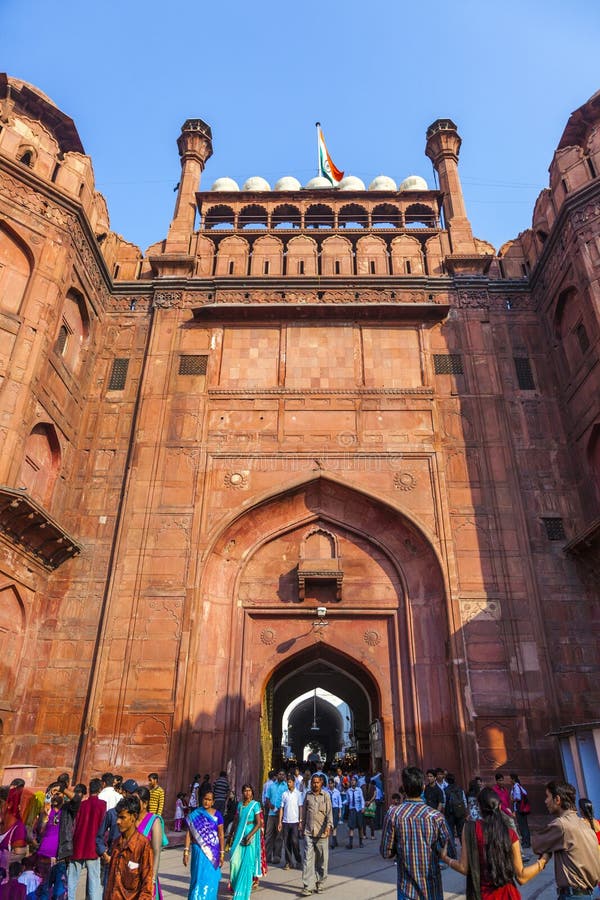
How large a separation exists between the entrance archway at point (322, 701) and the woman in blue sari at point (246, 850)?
7.83m

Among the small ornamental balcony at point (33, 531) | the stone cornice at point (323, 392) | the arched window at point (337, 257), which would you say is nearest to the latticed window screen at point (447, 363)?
the stone cornice at point (323, 392)

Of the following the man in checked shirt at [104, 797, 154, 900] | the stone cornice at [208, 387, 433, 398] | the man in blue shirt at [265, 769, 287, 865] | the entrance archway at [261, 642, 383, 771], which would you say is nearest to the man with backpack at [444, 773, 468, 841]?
the man in blue shirt at [265, 769, 287, 865]

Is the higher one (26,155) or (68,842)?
(26,155)

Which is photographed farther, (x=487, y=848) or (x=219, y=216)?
(x=219, y=216)

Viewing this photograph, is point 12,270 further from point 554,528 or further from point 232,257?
point 554,528

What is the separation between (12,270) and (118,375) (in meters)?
3.72

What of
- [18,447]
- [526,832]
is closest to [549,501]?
[526,832]

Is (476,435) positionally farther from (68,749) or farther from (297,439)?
(68,749)

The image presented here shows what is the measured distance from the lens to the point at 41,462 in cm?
1364

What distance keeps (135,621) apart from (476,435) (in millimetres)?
9104

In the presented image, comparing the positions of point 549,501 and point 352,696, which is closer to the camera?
point 549,501

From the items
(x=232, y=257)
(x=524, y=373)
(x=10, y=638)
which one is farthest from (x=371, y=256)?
(x=10, y=638)

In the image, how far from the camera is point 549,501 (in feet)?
46.2

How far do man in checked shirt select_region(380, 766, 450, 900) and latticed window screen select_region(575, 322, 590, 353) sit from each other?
1292 centimetres
